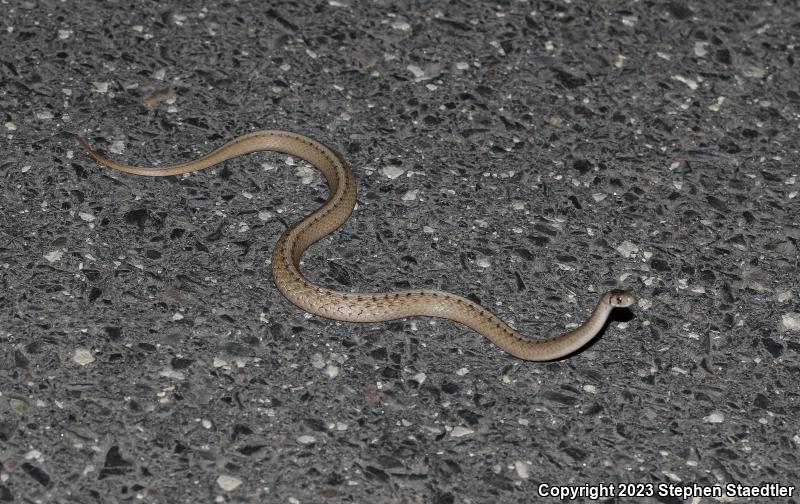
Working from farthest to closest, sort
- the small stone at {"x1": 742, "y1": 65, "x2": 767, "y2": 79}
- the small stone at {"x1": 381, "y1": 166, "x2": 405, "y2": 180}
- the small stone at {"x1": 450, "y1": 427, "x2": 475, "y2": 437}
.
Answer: the small stone at {"x1": 742, "y1": 65, "x2": 767, "y2": 79}
the small stone at {"x1": 381, "y1": 166, "x2": 405, "y2": 180}
the small stone at {"x1": 450, "y1": 427, "x2": 475, "y2": 437}

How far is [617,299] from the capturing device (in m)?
5.96

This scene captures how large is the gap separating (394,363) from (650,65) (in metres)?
3.74

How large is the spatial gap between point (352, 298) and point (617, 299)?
60.3 inches

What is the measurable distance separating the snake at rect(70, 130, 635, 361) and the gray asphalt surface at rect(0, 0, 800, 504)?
0.09 m

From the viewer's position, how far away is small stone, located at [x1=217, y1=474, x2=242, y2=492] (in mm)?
5203

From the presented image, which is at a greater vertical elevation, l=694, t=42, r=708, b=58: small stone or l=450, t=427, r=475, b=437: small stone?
l=694, t=42, r=708, b=58: small stone

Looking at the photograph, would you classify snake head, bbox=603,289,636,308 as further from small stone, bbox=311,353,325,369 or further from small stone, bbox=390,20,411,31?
small stone, bbox=390,20,411,31

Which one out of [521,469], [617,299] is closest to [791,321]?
[617,299]

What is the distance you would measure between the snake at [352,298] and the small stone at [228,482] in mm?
1294

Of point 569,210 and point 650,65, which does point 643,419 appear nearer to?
point 569,210

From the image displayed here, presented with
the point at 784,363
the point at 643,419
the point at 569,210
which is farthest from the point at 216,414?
the point at 784,363

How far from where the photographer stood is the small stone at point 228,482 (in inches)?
205

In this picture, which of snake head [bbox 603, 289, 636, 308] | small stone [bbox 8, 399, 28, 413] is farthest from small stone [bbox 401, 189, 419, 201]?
small stone [bbox 8, 399, 28, 413]

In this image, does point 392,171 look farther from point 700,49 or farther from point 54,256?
point 700,49
